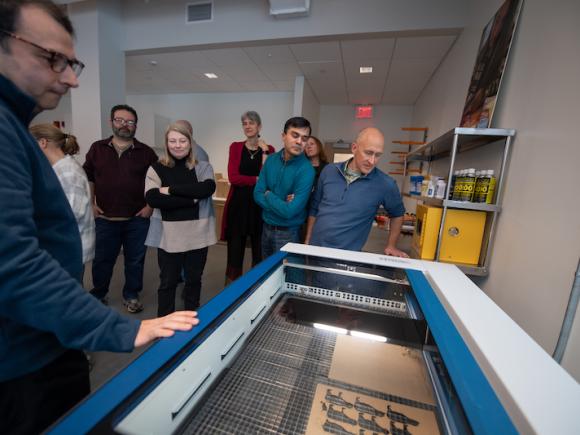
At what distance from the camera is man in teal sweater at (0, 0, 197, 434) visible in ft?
1.43

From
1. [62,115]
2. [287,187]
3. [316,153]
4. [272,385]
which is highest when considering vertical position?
[62,115]

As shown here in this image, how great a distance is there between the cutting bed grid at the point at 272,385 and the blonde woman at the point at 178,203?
3.87ft

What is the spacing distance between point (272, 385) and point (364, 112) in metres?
5.61

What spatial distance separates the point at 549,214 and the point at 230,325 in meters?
1.28

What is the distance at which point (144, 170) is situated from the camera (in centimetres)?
220

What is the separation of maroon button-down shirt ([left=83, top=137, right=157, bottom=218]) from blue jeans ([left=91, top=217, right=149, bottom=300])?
10 centimetres

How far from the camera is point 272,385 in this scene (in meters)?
0.57

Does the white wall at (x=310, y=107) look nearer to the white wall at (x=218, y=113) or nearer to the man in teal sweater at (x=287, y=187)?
the white wall at (x=218, y=113)

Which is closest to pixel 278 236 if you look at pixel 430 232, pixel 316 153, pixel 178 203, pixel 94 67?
pixel 178 203

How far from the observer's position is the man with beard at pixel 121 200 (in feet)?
6.93

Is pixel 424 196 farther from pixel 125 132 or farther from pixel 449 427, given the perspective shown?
pixel 125 132

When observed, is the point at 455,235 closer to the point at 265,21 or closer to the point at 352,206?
the point at 352,206

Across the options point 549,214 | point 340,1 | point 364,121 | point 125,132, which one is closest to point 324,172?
point 549,214

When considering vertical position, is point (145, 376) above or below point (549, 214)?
below
